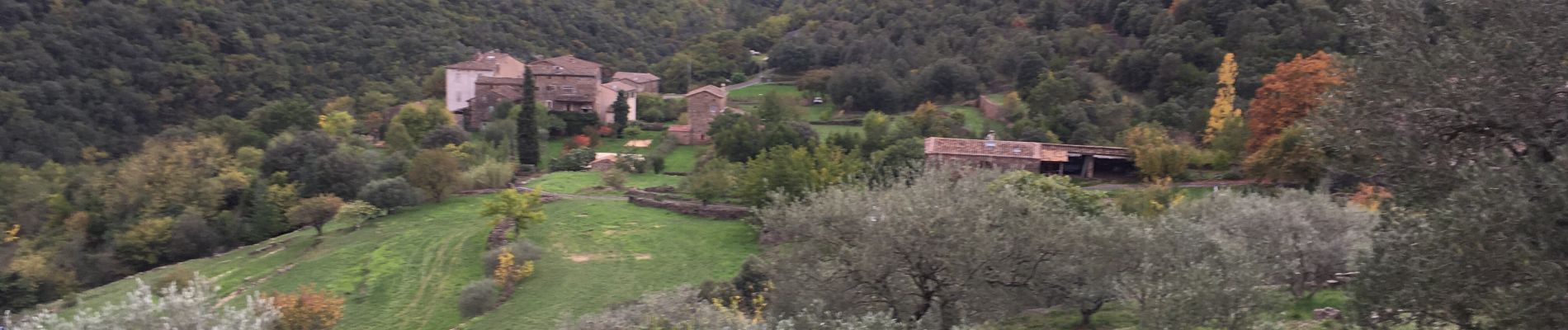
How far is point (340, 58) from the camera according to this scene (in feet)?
229

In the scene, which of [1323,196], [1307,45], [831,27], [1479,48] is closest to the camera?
[1479,48]

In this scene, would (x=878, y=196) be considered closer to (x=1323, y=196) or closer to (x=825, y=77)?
(x=1323, y=196)

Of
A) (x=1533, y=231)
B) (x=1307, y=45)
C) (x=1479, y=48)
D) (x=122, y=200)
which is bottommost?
(x=122, y=200)

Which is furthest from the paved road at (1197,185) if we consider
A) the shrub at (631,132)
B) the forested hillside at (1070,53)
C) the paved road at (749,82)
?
the paved road at (749,82)

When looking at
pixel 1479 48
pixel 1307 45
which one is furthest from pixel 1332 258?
pixel 1307 45

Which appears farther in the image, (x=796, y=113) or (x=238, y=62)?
(x=238, y=62)

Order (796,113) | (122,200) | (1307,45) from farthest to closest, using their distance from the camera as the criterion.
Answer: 1. (796,113)
2. (1307,45)
3. (122,200)

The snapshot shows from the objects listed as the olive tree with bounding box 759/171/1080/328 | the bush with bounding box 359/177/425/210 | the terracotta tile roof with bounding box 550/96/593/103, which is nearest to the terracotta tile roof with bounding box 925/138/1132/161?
the olive tree with bounding box 759/171/1080/328

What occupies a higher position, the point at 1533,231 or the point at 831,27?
the point at 831,27

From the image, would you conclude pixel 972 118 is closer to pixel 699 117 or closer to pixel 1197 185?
pixel 699 117

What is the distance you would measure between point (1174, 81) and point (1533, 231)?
4202 centimetres

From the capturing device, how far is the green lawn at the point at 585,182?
115 ft

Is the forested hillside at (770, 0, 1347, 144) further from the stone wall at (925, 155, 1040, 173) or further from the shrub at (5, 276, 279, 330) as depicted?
the shrub at (5, 276, 279, 330)

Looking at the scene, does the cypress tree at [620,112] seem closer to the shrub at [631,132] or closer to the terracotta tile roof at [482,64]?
the shrub at [631,132]
